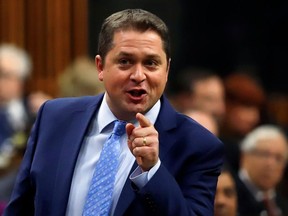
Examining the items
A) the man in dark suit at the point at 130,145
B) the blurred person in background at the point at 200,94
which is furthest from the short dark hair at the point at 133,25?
the blurred person in background at the point at 200,94

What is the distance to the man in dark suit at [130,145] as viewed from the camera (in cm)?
368

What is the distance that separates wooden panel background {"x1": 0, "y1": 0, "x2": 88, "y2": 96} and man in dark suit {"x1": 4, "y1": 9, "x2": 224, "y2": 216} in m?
5.80

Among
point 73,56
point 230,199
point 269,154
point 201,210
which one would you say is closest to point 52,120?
point 201,210

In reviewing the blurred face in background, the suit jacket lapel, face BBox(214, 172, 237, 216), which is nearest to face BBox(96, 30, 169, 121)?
the suit jacket lapel

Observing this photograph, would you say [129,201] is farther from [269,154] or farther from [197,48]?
[197,48]

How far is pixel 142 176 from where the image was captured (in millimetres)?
3699

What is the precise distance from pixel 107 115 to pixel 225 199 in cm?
196

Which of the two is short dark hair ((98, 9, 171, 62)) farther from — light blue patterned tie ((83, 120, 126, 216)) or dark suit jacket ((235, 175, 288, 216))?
dark suit jacket ((235, 175, 288, 216))

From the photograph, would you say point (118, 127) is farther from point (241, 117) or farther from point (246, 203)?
point (241, 117)

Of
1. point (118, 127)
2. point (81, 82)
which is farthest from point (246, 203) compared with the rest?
point (118, 127)

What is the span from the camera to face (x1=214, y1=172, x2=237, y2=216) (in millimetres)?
5805

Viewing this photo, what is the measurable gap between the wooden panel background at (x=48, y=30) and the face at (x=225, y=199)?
4.08m

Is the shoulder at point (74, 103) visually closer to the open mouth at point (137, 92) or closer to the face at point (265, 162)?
the open mouth at point (137, 92)

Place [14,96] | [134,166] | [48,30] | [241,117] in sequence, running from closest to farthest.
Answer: [134,166] → [241,117] → [14,96] → [48,30]
